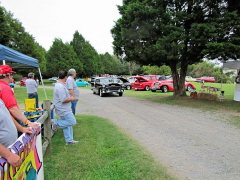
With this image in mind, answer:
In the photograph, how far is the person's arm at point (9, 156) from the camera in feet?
5.84

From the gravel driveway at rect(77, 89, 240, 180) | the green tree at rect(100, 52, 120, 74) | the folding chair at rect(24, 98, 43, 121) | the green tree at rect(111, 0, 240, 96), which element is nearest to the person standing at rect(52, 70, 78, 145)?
the folding chair at rect(24, 98, 43, 121)

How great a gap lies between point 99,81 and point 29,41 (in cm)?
2186

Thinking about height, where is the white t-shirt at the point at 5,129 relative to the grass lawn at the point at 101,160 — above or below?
above

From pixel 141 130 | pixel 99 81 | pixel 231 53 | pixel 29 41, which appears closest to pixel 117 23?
pixel 99 81

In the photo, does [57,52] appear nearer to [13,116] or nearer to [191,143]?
[191,143]

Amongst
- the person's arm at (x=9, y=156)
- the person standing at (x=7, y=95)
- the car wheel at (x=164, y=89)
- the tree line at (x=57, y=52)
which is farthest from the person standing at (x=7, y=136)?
the tree line at (x=57, y=52)

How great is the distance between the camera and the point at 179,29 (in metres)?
10.9

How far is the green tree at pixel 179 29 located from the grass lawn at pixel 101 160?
7.19 metres

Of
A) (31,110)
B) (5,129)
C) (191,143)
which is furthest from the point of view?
(31,110)

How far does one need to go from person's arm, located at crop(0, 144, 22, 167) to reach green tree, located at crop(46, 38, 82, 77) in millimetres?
46383

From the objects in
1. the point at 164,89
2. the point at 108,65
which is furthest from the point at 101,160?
the point at 108,65

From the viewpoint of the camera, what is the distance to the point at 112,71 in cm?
7531

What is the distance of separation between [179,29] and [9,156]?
1078 centimetres

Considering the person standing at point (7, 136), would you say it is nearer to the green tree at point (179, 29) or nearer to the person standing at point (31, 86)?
the person standing at point (31, 86)
